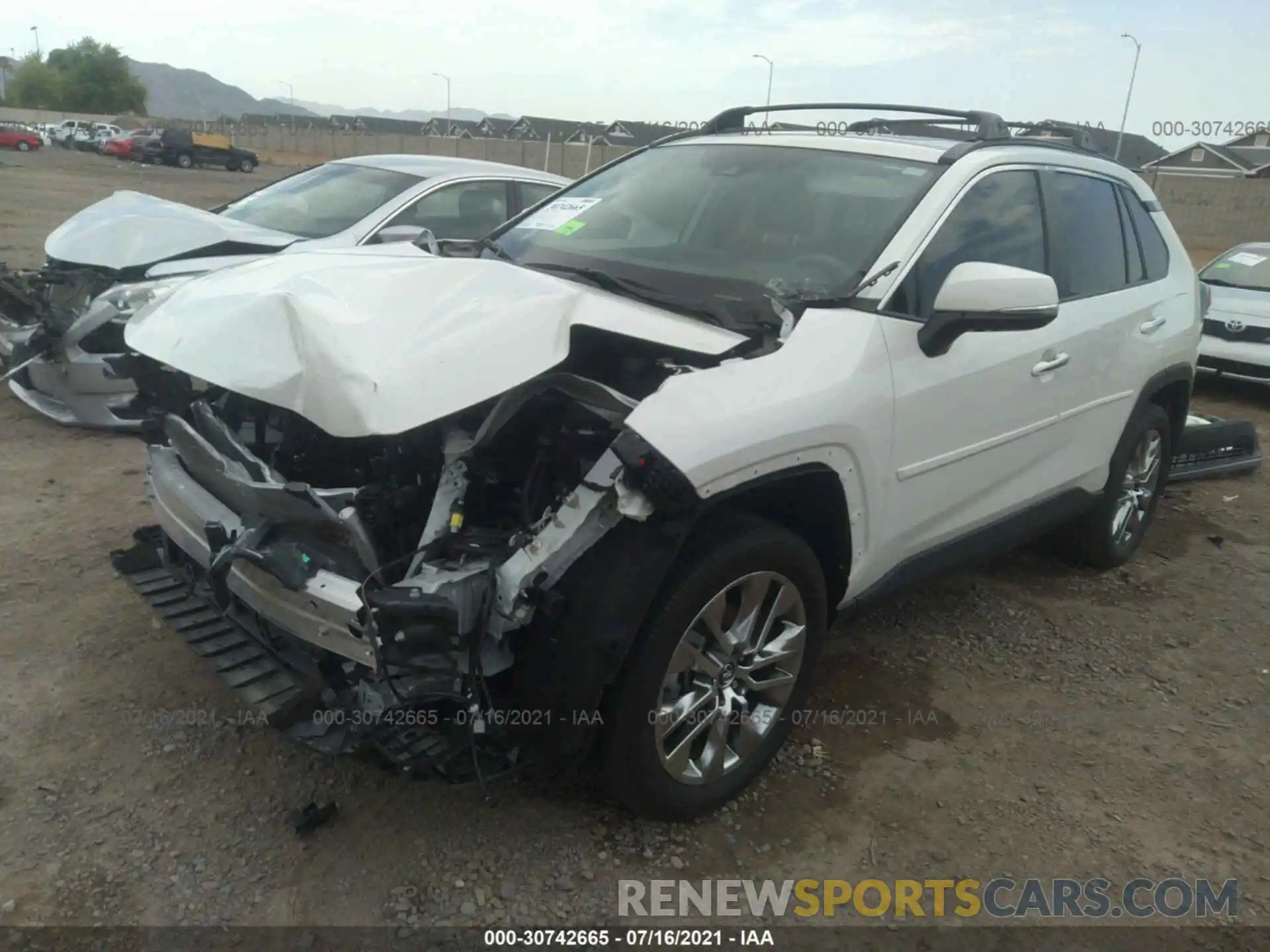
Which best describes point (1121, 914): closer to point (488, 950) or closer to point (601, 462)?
point (488, 950)

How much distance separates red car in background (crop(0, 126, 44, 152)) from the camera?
141 ft

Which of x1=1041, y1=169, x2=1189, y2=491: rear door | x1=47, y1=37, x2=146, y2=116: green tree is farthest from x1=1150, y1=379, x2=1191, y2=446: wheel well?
x1=47, y1=37, x2=146, y2=116: green tree

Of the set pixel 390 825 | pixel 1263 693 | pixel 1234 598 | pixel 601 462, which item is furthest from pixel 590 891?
pixel 1234 598

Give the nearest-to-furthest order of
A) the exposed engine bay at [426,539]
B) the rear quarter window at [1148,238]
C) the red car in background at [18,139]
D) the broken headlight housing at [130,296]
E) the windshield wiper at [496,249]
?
the exposed engine bay at [426,539] → the windshield wiper at [496,249] → the rear quarter window at [1148,238] → the broken headlight housing at [130,296] → the red car in background at [18,139]

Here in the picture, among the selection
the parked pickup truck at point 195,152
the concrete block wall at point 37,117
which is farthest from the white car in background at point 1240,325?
the concrete block wall at point 37,117

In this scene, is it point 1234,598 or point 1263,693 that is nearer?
point 1263,693

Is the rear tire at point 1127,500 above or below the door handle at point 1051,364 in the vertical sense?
below

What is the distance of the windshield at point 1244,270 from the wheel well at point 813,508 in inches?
327

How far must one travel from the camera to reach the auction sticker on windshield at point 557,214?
12.6 ft

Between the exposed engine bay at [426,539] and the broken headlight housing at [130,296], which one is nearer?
the exposed engine bay at [426,539]

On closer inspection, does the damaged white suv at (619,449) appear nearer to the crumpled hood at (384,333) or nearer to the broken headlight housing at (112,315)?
the crumpled hood at (384,333)

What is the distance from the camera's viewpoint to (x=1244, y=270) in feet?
32.4

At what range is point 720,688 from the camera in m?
2.77

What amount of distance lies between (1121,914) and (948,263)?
2050 mm
